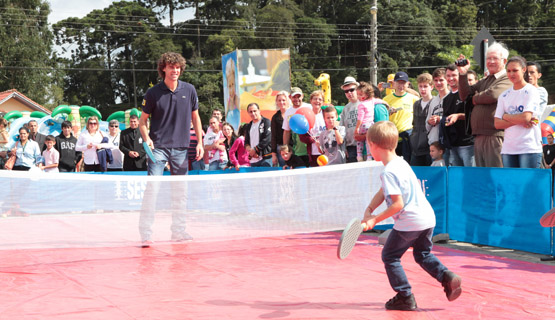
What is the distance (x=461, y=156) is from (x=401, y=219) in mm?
4207

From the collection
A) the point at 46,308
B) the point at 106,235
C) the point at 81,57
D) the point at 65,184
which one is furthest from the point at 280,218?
the point at 81,57

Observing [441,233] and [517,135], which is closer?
[517,135]

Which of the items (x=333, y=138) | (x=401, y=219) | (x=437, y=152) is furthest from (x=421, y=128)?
(x=401, y=219)

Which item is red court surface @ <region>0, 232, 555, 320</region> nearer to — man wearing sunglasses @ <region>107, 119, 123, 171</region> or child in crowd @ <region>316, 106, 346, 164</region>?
child in crowd @ <region>316, 106, 346, 164</region>

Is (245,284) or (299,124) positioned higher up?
(299,124)

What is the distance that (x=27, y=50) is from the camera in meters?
57.5

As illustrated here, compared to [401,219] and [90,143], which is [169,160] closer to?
[401,219]

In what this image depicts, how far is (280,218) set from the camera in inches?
285

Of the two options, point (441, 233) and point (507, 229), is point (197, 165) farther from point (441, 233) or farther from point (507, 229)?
point (507, 229)

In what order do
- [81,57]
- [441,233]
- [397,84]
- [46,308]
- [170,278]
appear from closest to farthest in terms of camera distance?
[46,308] → [170,278] → [441,233] → [397,84] → [81,57]

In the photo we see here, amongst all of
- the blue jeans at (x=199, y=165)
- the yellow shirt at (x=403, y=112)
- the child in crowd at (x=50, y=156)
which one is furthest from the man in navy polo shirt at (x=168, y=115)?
the child in crowd at (x=50, y=156)

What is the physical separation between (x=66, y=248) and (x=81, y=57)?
78802 mm

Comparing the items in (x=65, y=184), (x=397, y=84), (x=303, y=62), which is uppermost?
(x=303, y=62)

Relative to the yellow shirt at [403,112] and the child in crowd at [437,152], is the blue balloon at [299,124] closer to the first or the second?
the yellow shirt at [403,112]
